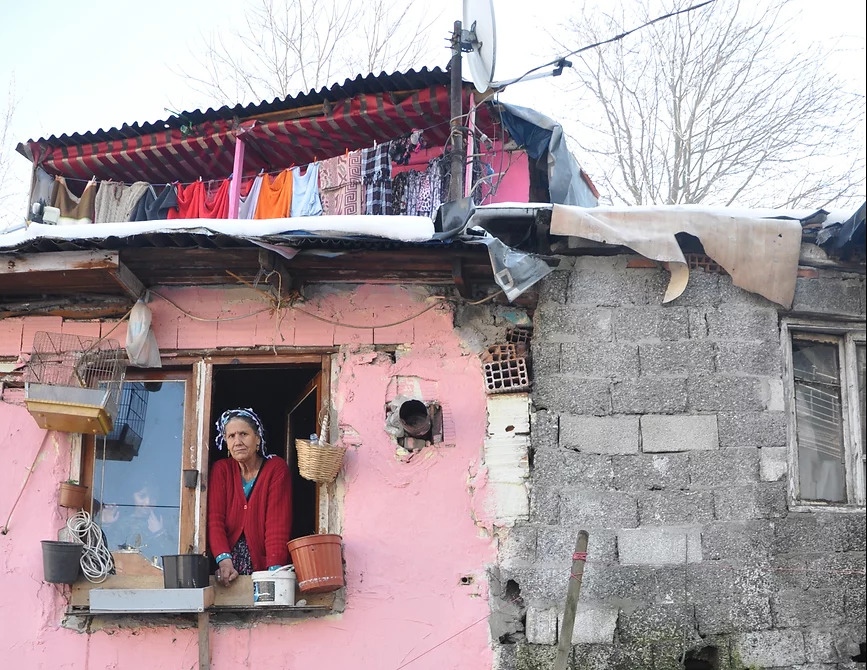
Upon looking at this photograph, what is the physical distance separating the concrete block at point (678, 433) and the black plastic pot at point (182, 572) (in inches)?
108

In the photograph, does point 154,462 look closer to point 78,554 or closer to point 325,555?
point 78,554

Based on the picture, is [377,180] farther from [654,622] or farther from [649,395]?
[654,622]

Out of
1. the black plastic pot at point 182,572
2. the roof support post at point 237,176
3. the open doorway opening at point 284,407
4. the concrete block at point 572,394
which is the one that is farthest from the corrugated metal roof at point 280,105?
the black plastic pot at point 182,572

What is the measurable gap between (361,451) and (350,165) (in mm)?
3360

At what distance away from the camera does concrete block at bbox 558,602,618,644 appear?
5.47 m

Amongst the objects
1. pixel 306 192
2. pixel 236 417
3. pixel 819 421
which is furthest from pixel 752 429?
pixel 306 192

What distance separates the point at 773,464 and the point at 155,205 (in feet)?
20.3

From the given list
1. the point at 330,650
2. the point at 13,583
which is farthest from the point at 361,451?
the point at 13,583

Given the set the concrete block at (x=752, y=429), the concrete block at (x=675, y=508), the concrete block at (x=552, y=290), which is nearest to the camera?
the concrete block at (x=675, y=508)

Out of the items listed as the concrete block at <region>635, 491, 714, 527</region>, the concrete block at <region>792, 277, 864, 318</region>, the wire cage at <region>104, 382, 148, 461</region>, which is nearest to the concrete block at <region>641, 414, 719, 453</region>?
the concrete block at <region>635, 491, 714, 527</region>

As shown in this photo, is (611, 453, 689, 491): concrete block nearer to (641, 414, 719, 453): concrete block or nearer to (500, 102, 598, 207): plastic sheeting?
(641, 414, 719, 453): concrete block

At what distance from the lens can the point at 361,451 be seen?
5.86m

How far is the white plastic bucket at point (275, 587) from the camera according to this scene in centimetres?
558

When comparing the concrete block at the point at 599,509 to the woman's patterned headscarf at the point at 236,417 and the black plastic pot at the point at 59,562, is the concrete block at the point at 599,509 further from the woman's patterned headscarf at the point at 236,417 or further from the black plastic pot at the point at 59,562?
the black plastic pot at the point at 59,562
